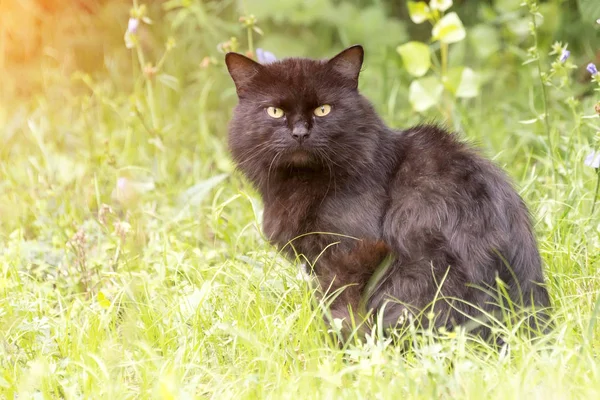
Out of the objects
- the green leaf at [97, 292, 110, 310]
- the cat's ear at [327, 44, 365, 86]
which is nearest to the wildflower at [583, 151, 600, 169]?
the cat's ear at [327, 44, 365, 86]

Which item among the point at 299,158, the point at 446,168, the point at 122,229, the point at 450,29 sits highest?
the point at 450,29

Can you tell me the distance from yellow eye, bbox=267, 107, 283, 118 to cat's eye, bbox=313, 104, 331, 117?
0.13 m

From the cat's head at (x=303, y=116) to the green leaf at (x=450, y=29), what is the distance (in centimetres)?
123

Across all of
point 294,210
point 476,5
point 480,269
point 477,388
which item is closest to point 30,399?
point 294,210

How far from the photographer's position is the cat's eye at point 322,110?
9.40 feet

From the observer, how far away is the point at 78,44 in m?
5.27

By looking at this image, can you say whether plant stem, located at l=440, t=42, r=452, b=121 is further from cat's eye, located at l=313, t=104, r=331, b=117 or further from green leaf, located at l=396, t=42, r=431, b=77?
cat's eye, located at l=313, t=104, r=331, b=117

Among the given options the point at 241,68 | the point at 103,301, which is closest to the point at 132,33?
the point at 241,68

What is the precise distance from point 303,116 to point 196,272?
0.82 meters

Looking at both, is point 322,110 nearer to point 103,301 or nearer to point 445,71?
point 103,301

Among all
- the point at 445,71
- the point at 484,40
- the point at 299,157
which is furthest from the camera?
the point at 484,40

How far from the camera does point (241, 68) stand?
298 cm

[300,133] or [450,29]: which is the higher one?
[450,29]

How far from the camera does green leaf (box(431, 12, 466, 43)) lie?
13.0 ft
